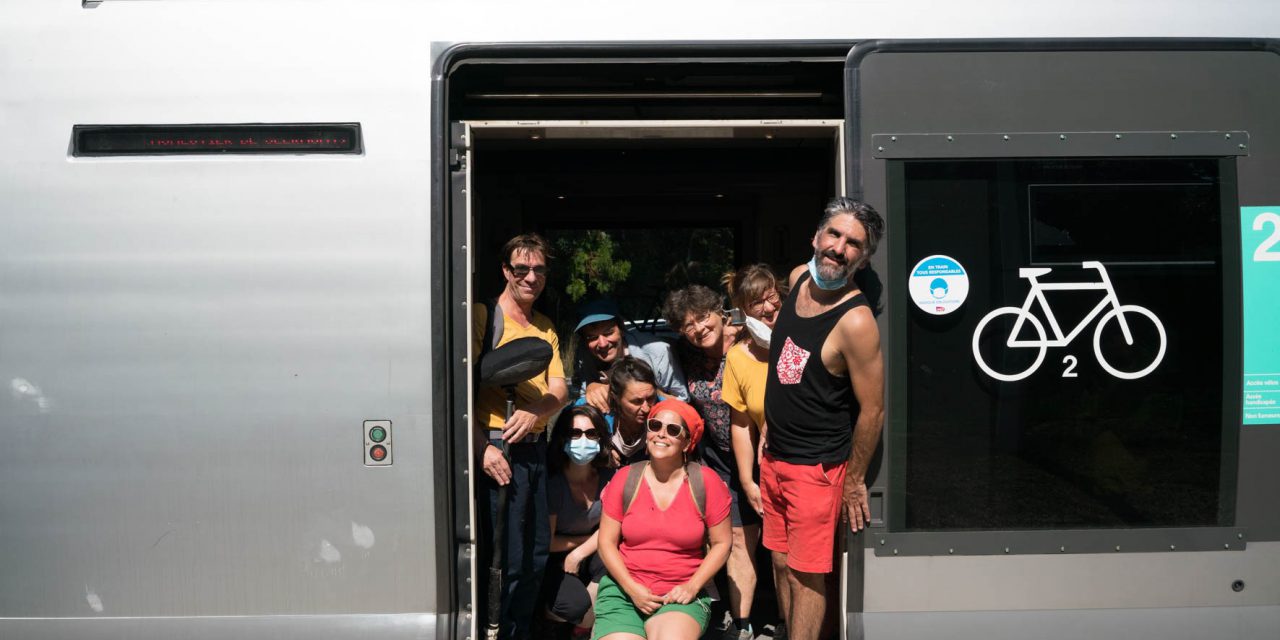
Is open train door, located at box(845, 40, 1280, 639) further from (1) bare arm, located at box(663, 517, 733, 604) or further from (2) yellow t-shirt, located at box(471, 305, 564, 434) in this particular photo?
(2) yellow t-shirt, located at box(471, 305, 564, 434)

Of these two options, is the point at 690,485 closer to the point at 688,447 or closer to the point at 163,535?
the point at 688,447

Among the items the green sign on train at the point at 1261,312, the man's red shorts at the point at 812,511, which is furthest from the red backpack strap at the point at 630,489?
→ the green sign on train at the point at 1261,312

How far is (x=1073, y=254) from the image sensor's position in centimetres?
277

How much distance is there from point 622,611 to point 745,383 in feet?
2.98

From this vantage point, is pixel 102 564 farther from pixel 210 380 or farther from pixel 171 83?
pixel 171 83

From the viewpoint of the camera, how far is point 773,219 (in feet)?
18.3

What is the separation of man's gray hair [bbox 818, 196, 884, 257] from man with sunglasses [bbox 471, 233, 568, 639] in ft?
3.68

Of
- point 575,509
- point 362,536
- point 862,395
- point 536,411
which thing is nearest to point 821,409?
point 862,395

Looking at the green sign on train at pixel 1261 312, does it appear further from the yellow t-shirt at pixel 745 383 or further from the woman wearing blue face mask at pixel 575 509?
the woman wearing blue face mask at pixel 575 509

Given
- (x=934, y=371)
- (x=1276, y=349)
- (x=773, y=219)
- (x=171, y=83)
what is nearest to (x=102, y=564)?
(x=171, y=83)

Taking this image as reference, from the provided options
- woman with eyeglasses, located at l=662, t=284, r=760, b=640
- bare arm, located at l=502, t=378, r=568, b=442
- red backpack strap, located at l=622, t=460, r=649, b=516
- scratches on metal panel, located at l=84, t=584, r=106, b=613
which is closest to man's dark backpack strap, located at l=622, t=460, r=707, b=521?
red backpack strap, located at l=622, t=460, r=649, b=516

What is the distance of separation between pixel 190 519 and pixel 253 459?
26 centimetres

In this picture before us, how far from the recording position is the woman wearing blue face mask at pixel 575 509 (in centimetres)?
351

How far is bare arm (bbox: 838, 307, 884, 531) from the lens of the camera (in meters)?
2.69
